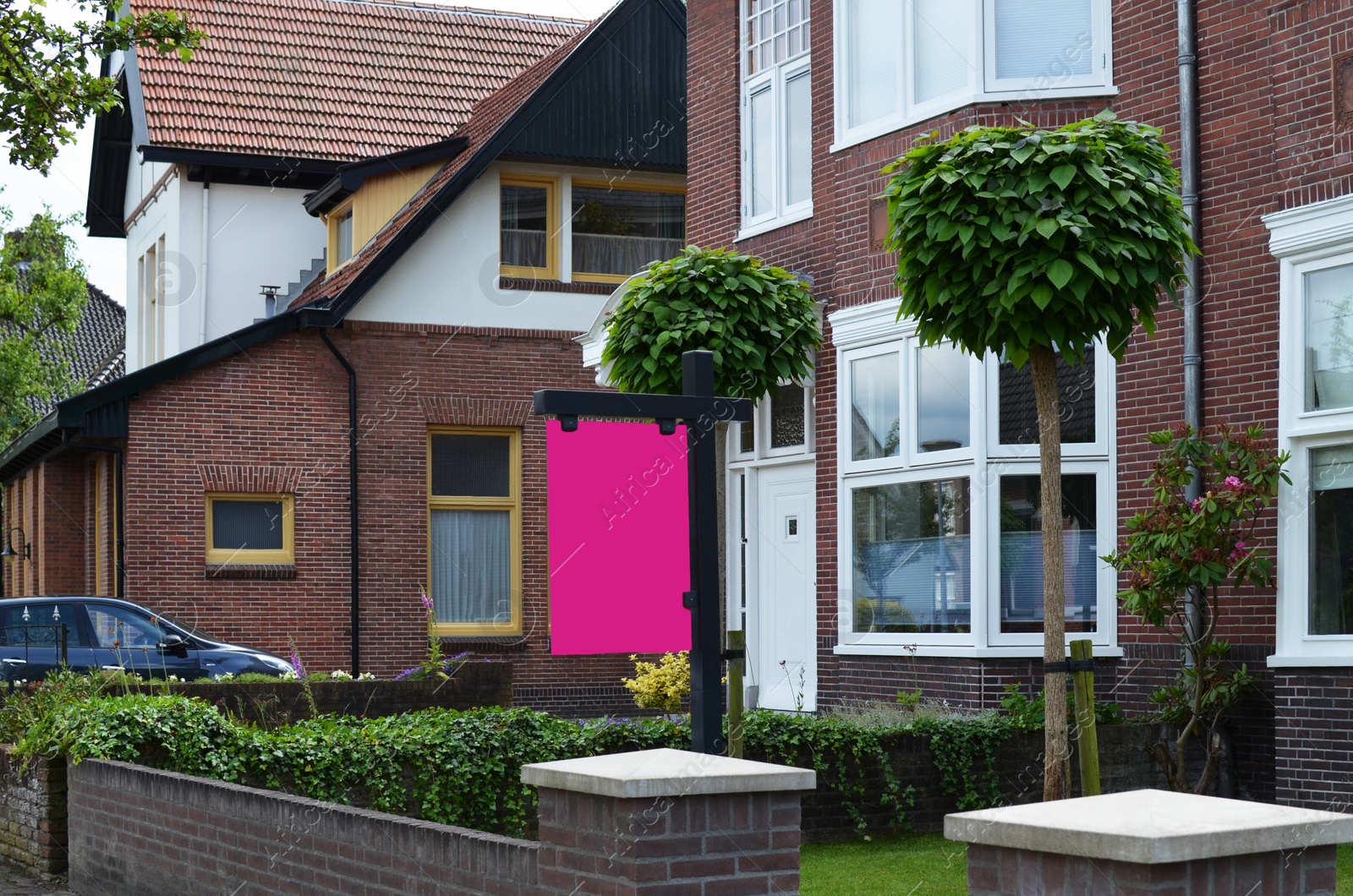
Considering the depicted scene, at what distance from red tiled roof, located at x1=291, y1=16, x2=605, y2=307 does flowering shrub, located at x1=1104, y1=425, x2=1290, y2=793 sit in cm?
1220

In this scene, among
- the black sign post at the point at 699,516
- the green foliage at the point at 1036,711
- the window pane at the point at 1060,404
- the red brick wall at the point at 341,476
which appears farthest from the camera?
the red brick wall at the point at 341,476

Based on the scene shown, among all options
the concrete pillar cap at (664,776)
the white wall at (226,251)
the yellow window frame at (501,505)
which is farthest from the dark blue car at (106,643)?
the concrete pillar cap at (664,776)

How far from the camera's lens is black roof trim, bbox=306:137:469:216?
70.8ft

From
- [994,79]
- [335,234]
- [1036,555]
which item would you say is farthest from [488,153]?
[1036,555]

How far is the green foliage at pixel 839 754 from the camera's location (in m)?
9.83

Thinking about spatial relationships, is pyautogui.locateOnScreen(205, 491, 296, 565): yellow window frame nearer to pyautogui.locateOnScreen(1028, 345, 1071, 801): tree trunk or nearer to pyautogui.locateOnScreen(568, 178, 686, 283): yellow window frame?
pyautogui.locateOnScreen(568, 178, 686, 283): yellow window frame

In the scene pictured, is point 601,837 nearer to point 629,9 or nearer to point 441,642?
point 441,642

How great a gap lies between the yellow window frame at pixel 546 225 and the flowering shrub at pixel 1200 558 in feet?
39.5

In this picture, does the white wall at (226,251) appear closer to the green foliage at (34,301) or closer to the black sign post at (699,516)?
the green foliage at (34,301)

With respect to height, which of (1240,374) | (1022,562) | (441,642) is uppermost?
(1240,374)

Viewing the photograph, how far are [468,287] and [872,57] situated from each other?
8959 millimetres

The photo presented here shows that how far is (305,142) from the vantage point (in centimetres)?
2342

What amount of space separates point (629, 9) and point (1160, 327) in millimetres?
12123

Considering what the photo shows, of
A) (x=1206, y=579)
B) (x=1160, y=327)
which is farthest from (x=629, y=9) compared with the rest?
(x=1206, y=579)
